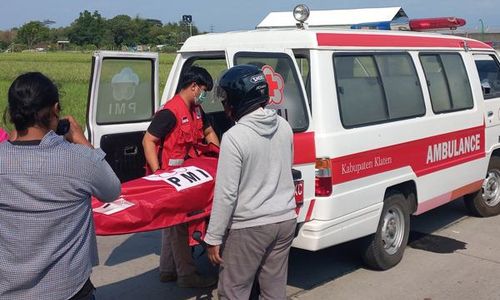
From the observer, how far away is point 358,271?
525cm

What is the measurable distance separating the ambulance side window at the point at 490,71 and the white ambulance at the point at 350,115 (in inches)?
25.3

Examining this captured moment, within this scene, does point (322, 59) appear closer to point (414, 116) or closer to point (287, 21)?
point (414, 116)

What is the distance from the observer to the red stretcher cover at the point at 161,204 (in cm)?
334

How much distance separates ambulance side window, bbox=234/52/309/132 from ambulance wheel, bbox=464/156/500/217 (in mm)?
3481

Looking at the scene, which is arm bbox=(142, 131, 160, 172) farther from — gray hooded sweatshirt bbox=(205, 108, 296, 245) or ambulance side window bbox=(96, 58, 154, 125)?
gray hooded sweatshirt bbox=(205, 108, 296, 245)

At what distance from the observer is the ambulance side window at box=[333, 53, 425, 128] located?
14.9 feet

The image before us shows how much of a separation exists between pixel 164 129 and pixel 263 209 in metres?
1.50

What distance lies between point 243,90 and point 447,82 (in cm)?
365

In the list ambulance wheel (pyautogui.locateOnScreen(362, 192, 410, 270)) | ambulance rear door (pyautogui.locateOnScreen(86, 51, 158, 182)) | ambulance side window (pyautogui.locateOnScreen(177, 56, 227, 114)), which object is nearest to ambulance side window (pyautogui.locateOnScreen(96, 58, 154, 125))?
ambulance rear door (pyautogui.locateOnScreen(86, 51, 158, 182))

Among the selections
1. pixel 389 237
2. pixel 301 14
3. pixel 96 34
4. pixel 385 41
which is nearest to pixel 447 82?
pixel 385 41

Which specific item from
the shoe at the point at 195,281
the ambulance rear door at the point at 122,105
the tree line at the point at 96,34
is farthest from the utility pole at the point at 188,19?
the tree line at the point at 96,34

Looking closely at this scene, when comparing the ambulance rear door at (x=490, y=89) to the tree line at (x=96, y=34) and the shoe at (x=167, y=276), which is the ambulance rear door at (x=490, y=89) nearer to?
the shoe at (x=167, y=276)

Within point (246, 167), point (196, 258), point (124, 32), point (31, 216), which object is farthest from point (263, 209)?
point (124, 32)

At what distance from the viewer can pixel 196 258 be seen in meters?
5.59
